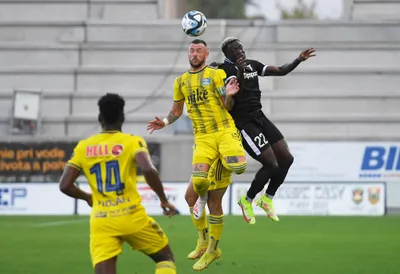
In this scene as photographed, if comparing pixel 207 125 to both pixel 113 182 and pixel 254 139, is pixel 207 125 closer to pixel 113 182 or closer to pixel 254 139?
pixel 254 139

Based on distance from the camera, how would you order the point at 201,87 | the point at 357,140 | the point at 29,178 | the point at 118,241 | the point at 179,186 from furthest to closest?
the point at 357,140, the point at 29,178, the point at 179,186, the point at 201,87, the point at 118,241

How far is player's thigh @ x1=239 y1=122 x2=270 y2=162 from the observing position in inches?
509

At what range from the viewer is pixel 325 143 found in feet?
104

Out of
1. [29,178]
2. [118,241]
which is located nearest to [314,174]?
[29,178]

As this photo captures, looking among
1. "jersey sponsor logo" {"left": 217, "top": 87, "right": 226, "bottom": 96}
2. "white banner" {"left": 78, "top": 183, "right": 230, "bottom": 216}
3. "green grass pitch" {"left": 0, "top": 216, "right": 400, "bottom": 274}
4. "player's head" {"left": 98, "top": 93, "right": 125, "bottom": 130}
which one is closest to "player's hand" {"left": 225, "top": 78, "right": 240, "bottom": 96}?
"jersey sponsor logo" {"left": 217, "top": 87, "right": 226, "bottom": 96}

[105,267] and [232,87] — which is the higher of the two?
[232,87]

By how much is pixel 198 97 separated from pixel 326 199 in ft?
50.7

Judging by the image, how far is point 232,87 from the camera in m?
12.1

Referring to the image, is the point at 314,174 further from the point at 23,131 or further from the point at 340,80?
the point at 23,131

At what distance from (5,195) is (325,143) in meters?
10.6

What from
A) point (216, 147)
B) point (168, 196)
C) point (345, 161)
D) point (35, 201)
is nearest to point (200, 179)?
point (216, 147)

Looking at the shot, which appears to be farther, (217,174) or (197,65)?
(217,174)

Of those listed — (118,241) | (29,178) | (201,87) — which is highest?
(201,87)

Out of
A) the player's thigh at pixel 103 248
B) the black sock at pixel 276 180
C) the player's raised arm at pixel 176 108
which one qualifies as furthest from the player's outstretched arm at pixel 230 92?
the player's thigh at pixel 103 248
